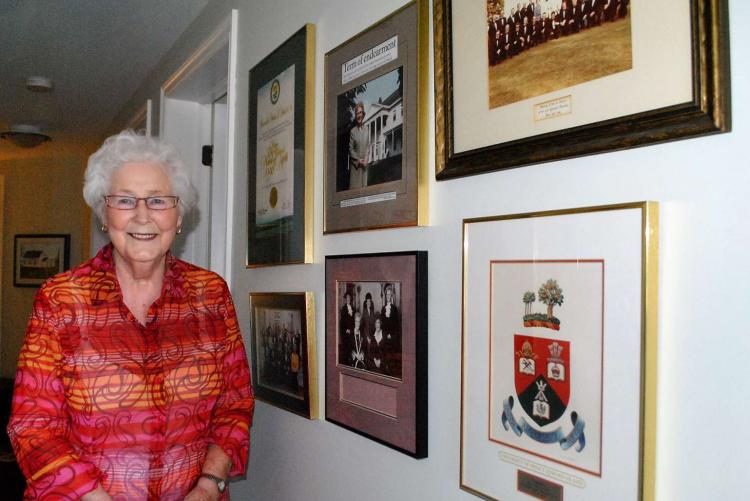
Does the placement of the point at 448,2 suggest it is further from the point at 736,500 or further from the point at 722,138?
the point at 736,500

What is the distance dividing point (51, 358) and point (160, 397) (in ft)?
0.83

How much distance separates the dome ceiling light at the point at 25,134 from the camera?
458cm

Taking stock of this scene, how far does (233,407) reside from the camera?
1.55 metres

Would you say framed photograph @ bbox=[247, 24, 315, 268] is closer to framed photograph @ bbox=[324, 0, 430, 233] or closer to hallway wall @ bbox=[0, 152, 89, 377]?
framed photograph @ bbox=[324, 0, 430, 233]

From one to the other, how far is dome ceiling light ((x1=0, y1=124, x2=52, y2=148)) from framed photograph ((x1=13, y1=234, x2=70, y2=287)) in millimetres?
1454

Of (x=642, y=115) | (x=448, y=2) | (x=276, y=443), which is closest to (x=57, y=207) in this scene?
(x=276, y=443)

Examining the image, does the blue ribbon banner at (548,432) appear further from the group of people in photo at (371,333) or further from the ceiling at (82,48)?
the ceiling at (82,48)

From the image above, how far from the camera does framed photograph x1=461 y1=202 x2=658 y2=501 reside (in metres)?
0.72

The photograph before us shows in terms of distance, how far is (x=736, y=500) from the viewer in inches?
24.9

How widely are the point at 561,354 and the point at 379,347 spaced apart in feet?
1.55

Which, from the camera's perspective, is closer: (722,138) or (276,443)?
(722,138)

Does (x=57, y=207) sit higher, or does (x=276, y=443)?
(x=57, y=207)

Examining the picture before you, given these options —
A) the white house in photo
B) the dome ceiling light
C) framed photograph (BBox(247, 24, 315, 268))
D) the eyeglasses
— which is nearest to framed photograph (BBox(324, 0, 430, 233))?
the white house in photo

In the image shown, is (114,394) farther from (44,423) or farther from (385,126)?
(385,126)
